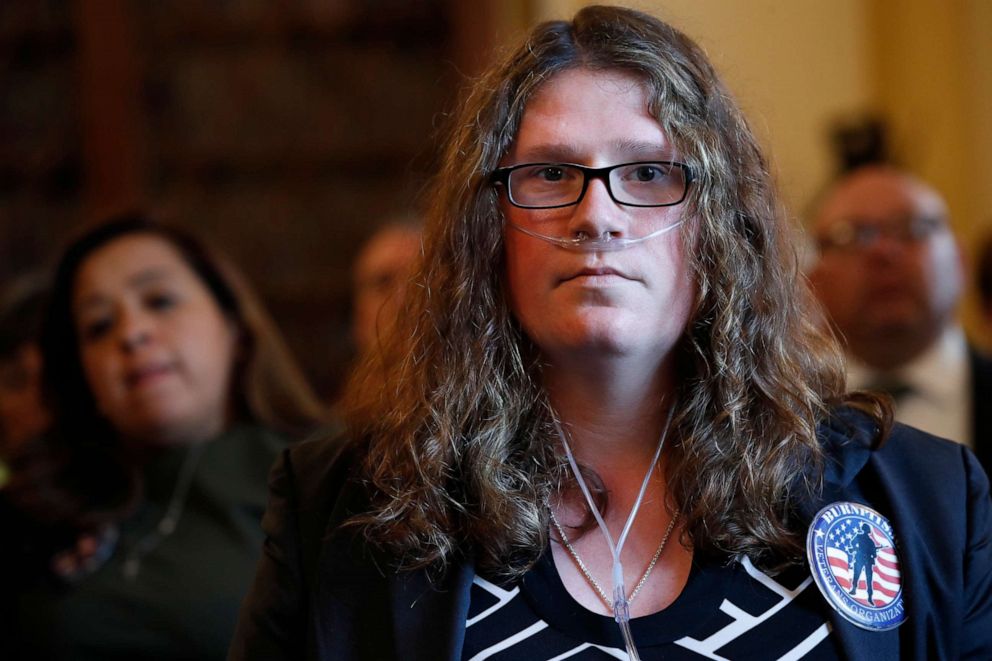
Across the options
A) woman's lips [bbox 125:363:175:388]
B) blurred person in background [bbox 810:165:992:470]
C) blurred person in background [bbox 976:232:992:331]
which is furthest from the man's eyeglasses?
woman's lips [bbox 125:363:175:388]

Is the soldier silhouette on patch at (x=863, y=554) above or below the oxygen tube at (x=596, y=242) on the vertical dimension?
below

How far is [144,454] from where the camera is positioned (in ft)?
9.00

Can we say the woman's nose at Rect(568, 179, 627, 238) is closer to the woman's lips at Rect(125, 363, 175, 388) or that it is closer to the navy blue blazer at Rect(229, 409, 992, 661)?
the navy blue blazer at Rect(229, 409, 992, 661)

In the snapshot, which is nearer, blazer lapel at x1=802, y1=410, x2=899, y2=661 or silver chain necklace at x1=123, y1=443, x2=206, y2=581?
blazer lapel at x1=802, y1=410, x2=899, y2=661

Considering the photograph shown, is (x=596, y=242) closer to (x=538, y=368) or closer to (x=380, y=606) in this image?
(x=538, y=368)

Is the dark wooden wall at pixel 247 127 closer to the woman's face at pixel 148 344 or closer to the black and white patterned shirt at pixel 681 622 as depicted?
the woman's face at pixel 148 344

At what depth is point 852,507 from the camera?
157 centimetres

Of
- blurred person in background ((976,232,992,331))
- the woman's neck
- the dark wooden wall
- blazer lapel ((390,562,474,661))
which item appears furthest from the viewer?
the dark wooden wall

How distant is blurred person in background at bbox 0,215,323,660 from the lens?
242 cm

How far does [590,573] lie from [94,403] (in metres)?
1.56

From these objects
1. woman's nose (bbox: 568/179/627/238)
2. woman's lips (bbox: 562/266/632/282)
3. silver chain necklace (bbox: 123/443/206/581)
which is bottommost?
silver chain necklace (bbox: 123/443/206/581)

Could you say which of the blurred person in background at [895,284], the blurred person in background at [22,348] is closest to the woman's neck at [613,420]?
the blurred person in background at [895,284]

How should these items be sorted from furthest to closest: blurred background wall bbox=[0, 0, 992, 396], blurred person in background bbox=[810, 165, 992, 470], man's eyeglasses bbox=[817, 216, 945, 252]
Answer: blurred background wall bbox=[0, 0, 992, 396]
man's eyeglasses bbox=[817, 216, 945, 252]
blurred person in background bbox=[810, 165, 992, 470]

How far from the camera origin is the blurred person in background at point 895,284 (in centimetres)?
304
